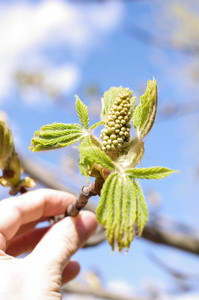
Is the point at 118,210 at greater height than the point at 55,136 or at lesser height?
lesser

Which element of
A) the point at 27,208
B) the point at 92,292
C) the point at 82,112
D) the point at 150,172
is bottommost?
the point at 92,292

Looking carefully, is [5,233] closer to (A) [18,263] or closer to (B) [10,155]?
(A) [18,263]

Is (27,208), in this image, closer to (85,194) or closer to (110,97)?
(85,194)

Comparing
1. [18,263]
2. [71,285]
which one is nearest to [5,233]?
[18,263]

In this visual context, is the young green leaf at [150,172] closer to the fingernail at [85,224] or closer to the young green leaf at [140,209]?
the young green leaf at [140,209]

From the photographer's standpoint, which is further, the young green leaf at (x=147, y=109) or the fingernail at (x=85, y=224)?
the fingernail at (x=85, y=224)

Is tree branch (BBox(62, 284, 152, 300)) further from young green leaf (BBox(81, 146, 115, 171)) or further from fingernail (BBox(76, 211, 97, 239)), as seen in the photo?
young green leaf (BBox(81, 146, 115, 171))

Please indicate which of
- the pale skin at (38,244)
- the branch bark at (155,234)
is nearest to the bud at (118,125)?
the pale skin at (38,244)

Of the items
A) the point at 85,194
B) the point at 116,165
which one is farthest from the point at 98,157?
the point at 85,194
